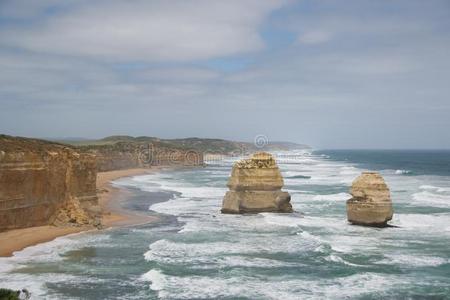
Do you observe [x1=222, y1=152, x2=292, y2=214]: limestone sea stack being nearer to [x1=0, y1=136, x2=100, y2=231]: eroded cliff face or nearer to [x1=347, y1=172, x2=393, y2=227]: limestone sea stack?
[x1=347, y1=172, x2=393, y2=227]: limestone sea stack

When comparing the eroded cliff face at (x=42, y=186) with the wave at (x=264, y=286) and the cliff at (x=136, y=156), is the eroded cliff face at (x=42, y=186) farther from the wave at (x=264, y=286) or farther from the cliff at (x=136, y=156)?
the cliff at (x=136, y=156)

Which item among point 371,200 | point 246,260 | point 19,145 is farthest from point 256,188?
point 19,145

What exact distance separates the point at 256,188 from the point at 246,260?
12.2 meters

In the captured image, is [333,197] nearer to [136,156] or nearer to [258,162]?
[258,162]

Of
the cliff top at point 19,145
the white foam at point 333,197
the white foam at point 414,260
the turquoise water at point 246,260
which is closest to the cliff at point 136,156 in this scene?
the white foam at point 333,197

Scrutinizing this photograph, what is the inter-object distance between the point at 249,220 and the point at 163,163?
81896mm

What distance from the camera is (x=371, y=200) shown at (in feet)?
95.4

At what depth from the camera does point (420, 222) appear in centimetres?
3272

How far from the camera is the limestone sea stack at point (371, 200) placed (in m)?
28.8

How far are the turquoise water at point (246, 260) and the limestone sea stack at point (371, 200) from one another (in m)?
0.57

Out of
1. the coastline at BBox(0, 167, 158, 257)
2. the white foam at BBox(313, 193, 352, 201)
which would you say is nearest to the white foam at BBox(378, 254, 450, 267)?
the coastline at BBox(0, 167, 158, 257)

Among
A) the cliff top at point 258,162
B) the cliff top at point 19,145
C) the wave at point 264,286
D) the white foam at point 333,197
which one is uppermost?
the cliff top at point 19,145

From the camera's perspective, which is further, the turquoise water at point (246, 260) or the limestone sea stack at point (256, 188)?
the limestone sea stack at point (256, 188)

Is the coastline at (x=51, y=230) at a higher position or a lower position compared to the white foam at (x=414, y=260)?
higher
